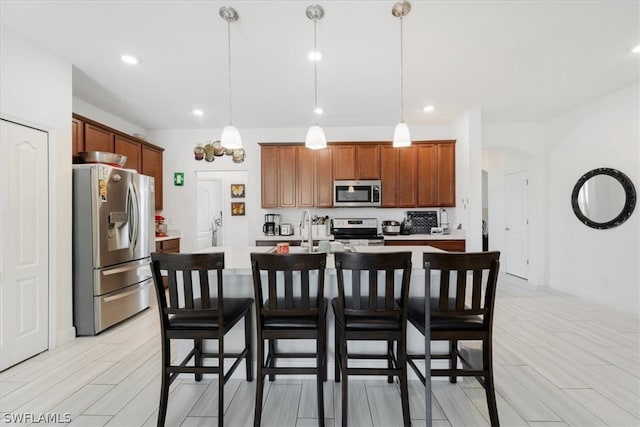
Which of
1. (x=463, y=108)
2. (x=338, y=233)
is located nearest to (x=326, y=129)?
(x=338, y=233)

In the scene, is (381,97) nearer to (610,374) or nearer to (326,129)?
(326,129)

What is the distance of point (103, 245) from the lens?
306 cm

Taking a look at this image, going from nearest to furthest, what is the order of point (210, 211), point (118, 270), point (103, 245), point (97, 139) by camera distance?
point (103, 245) → point (118, 270) → point (97, 139) → point (210, 211)

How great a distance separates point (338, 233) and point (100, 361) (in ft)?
11.0

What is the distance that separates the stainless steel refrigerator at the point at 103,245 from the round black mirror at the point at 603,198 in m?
5.58

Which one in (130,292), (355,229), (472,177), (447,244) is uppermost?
(472,177)

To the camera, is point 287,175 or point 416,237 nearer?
point 416,237

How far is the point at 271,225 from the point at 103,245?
239 centimetres

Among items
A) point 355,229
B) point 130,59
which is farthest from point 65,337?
point 355,229

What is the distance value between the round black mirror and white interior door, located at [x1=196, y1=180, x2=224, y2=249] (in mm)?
6620

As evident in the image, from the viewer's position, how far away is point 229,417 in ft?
6.02

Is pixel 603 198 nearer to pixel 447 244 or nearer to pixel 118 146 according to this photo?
pixel 447 244

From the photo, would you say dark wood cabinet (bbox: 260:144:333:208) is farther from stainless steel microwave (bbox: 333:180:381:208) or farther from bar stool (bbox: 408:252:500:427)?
bar stool (bbox: 408:252:500:427)

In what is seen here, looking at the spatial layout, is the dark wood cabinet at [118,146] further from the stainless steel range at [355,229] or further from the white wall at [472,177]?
the white wall at [472,177]
